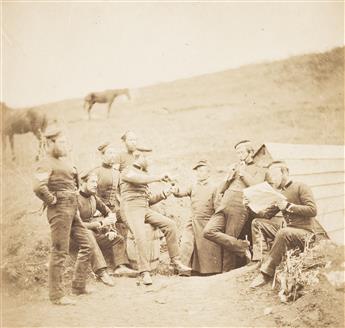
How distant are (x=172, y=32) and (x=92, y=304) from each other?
3.64m

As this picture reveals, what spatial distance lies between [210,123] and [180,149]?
57 cm

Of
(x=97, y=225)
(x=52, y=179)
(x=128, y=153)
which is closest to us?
(x=52, y=179)

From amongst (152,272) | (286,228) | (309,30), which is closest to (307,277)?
(286,228)

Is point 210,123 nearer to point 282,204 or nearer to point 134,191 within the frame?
point 134,191

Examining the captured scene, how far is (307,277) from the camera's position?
615 cm

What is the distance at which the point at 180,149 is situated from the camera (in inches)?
297

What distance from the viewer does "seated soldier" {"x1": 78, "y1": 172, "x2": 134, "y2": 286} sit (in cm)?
657

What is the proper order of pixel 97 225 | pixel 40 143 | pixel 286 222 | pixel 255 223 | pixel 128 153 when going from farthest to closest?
pixel 40 143, pixel 128 153, pixel 97 225, pixel 255 223, pixel 286 222

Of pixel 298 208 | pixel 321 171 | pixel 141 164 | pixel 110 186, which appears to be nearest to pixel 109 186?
pixel 110 186

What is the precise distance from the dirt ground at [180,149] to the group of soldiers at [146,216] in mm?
220

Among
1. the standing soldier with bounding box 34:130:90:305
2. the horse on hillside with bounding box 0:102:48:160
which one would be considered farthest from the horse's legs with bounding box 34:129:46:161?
the standing soldier with bounding box 34:130:90:305

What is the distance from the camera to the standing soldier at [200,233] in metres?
6.92

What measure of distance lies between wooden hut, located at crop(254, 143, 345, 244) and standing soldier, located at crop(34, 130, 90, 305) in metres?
2.33

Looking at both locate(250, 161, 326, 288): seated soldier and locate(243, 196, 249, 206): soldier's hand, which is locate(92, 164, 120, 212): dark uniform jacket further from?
locate(250, 161, 326, 288): seated soldier
